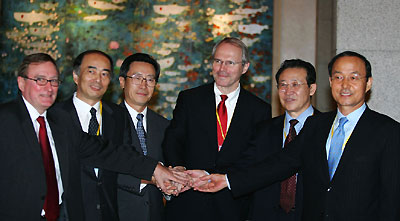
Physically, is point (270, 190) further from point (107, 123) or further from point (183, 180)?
point (107, 123)

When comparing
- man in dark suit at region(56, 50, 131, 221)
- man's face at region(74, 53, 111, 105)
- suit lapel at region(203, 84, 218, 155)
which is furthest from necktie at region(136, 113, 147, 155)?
suit lapel at region(203, 84, 218, 155)

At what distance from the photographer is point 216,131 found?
3.60 metres

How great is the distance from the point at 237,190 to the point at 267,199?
24 centimetres

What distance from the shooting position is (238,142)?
3.59 metres

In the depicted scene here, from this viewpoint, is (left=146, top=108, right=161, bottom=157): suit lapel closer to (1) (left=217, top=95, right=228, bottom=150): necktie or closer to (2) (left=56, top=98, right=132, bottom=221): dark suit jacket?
(2) (left=56, top=98, right=132, bottom=221): dark suit jacket

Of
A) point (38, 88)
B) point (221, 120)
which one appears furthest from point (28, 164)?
point (221, 120)

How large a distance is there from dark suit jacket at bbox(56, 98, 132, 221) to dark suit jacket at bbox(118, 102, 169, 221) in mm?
148

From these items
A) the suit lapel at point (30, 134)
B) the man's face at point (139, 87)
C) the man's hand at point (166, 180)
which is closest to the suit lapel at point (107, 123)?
the man's face at point (139, 87)

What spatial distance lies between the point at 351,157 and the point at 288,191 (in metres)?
0.76

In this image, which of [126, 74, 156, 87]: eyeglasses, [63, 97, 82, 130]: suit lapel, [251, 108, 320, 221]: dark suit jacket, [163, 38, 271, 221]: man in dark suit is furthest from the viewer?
[126, 74, 156, 87]: eyeglasses

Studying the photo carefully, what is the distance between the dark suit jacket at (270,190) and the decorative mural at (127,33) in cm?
405

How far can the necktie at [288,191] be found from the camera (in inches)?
124

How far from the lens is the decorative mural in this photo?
748 centimetres

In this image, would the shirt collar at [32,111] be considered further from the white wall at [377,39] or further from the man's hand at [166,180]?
the white wall at [377,39]
